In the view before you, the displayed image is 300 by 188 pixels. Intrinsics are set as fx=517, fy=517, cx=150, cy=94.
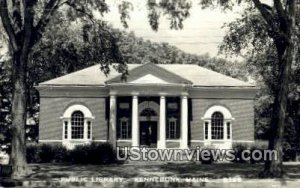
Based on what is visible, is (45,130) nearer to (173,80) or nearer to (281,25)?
(173,80)

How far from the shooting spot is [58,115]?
39.2m

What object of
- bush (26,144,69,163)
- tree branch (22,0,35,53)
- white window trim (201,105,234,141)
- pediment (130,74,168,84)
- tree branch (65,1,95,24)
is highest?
tree branch (65,1,95,24)

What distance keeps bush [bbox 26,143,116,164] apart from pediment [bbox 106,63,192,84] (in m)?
6.31

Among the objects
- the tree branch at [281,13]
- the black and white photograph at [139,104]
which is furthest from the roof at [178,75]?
the tree branch at [281,13]

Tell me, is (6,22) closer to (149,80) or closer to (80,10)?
(80,10)

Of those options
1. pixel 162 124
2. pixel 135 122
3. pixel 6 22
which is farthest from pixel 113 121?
pixel 6 22

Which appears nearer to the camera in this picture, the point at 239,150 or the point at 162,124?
the point at 239,150

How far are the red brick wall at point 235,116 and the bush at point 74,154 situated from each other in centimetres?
853

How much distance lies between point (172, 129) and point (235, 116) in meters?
4.89

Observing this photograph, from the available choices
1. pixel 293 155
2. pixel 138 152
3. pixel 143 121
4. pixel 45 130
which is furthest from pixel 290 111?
pixel 45 130

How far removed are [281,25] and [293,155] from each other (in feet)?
76.4

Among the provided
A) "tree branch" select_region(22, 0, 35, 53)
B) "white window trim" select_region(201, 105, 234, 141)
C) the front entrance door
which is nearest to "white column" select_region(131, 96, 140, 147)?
the front entrance door

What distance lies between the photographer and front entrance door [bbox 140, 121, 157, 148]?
39903 millimetres

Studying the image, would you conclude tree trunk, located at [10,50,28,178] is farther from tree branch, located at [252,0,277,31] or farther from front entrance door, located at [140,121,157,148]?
front entrance door, located at [140,121,157,148]
